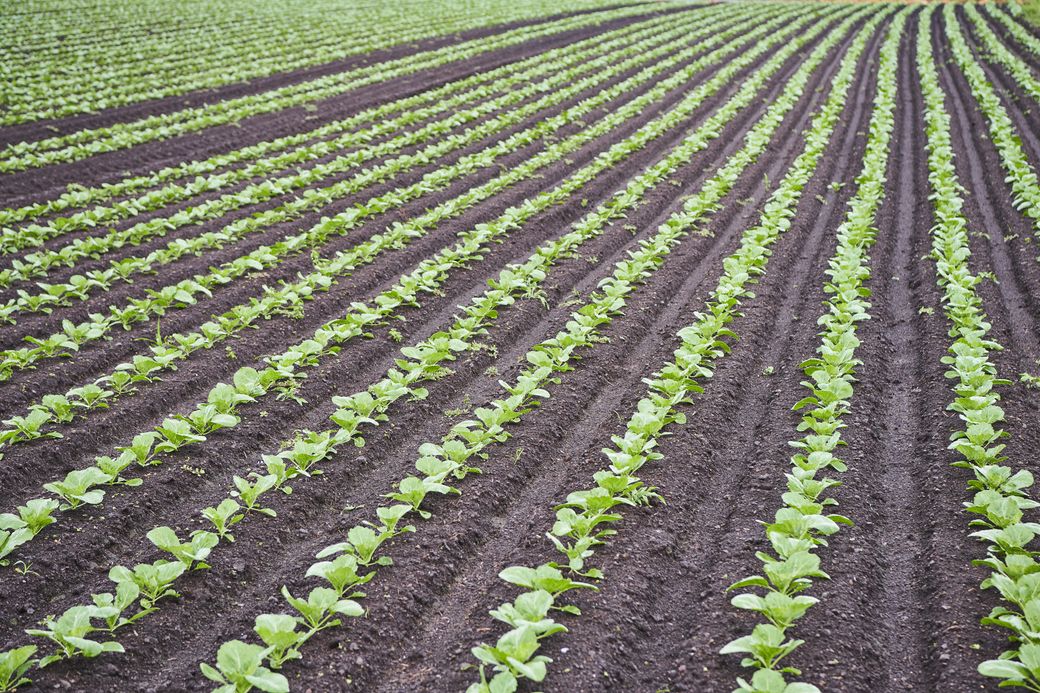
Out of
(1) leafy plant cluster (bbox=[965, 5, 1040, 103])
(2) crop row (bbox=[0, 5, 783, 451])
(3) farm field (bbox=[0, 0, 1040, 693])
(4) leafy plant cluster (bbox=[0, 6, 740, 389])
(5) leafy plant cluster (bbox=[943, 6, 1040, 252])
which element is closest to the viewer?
(3) farm field (bbox=[0, 0, 1040, 693])

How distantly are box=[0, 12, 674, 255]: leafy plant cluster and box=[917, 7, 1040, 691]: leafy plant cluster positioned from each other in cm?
897

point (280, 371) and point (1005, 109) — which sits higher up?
point (1005, 109)

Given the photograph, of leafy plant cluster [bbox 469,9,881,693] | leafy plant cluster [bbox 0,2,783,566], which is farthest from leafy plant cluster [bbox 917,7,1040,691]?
leafy plant cluster [bbox 0,2,783,566]

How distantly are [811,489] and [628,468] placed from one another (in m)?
1.07

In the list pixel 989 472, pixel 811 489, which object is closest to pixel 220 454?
pixel 811 489

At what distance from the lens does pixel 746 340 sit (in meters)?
6.68

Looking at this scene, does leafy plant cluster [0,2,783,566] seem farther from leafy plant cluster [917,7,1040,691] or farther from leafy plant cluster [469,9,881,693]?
leafy plant cluster [917,7,1040,691]

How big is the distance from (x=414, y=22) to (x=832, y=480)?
2825 centimetres

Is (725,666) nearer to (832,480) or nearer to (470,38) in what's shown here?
(832,480)

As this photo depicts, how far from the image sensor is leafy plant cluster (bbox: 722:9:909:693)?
11.0 ft

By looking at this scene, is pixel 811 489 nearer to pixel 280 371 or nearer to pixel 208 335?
pixel 280 371

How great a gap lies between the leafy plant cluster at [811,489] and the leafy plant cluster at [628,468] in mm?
776

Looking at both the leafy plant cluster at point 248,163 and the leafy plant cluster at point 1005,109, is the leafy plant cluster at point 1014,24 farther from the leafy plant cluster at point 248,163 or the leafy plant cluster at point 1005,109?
the leafy plant cluster at point 248,163

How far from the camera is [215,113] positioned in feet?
52.1
